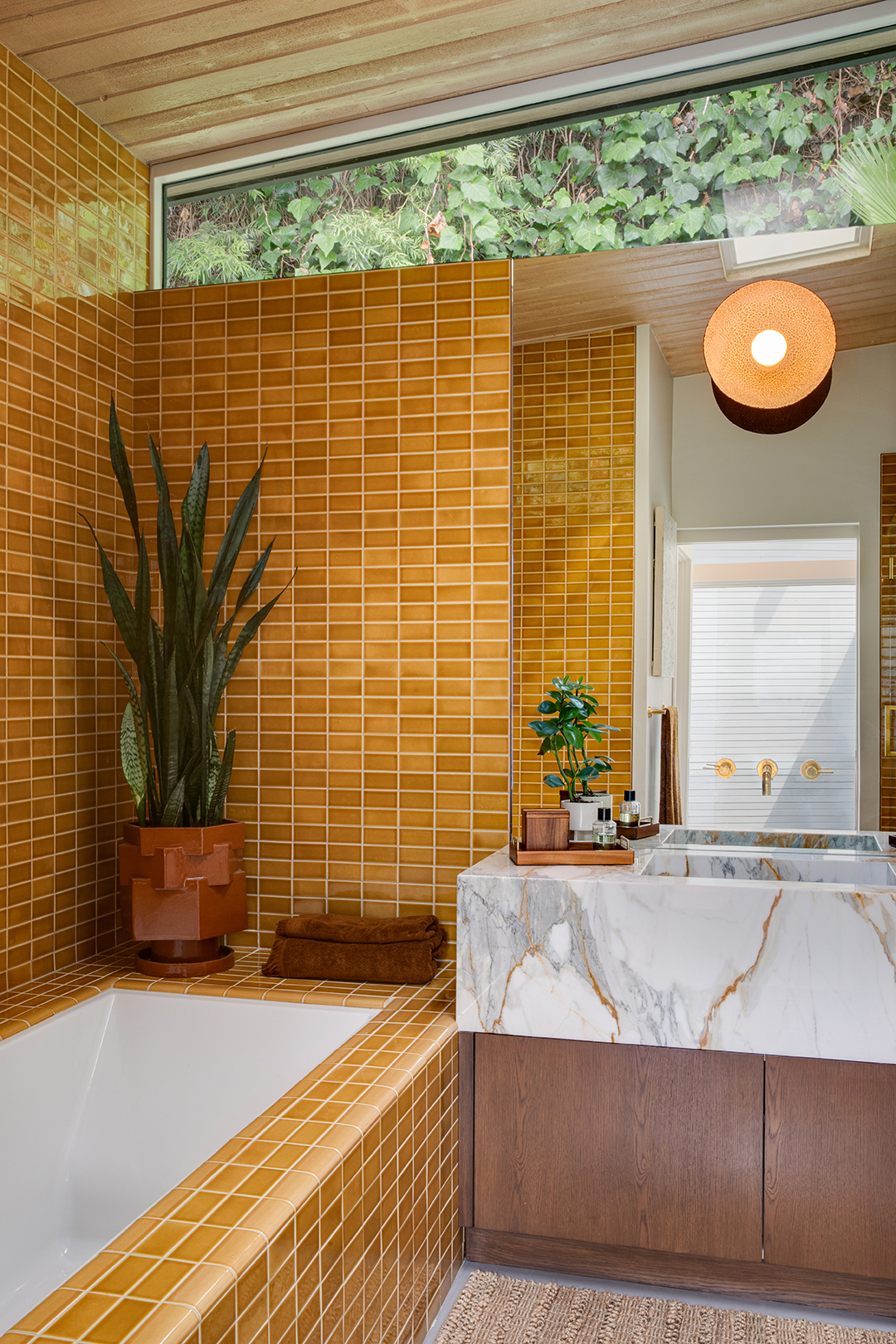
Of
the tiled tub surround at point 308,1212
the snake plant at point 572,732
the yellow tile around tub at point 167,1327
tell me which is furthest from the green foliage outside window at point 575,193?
the yellow tile around tub at point 167,1327

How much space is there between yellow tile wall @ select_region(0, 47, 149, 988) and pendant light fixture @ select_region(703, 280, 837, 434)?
1.46 metres

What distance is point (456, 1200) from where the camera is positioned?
205 centimetres

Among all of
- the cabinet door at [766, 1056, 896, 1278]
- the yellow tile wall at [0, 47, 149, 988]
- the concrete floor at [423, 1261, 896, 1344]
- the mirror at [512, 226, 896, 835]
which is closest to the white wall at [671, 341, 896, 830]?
the mirror at [512, 226, 896, 835]

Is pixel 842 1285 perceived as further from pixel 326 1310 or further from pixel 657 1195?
pixel 326 1310

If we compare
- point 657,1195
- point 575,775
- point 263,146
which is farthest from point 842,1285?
point 263,146

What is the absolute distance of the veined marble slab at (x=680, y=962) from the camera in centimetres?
183

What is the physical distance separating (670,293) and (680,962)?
1463 mm

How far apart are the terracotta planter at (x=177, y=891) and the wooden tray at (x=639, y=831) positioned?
2.92 feet

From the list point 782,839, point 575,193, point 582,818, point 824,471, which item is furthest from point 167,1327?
point 575,193

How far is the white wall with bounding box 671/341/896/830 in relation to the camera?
84.7 inches

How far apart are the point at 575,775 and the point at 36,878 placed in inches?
48.0

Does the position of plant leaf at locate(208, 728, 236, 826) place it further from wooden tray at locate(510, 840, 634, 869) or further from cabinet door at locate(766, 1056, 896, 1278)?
cabinet door at locate(766, 1056, 896, 1278)

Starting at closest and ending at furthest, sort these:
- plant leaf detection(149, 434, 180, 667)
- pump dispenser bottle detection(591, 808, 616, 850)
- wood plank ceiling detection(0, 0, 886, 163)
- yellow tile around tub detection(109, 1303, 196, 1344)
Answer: yellow tile around tub detection(109, 1303, 196, 1344) < wood plank ceiling detection(0, 0, 886, 163) < pump dispenser bottle detection(591, 808, 616, 850) < plant leaf detection(149, 434, 180, 667)

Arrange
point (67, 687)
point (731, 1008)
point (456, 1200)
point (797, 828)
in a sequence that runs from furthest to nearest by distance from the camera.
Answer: point (67, 687) → point (797, 828) → point (456, 1200) → point (731, 1008)
